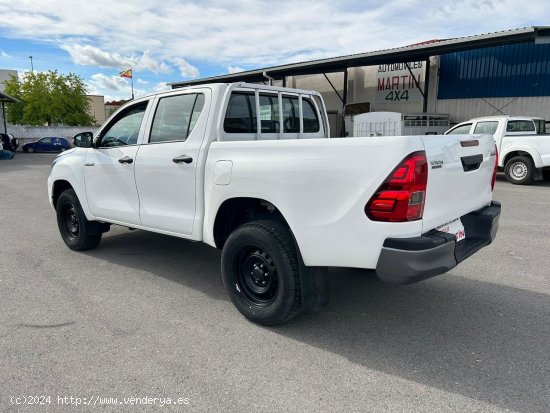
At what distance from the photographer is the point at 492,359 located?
Result: 2.98m

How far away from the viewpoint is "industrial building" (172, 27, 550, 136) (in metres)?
16.6

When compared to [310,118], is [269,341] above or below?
below

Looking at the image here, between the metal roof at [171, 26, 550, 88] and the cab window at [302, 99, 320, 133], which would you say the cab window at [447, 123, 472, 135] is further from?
the cab window at [302, 99, 320, 133]

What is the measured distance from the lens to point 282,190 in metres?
3.14

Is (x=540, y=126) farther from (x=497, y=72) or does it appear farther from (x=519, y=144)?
(x=497, y=72)

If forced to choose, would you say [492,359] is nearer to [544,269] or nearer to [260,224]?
[260,224]

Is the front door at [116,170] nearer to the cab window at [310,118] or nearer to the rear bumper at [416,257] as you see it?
the cab window at [310,118]

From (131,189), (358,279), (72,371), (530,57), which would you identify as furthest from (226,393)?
(530,57)

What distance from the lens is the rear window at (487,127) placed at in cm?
1227

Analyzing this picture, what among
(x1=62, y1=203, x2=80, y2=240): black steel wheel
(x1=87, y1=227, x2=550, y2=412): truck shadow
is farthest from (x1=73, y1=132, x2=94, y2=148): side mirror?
(x1=87, y1=227, x2=550, y2=412): truck shadow

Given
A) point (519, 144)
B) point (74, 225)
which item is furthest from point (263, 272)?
point (519, 144)

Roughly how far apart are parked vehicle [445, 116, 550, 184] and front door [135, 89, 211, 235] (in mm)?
9382

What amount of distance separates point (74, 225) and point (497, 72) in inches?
716

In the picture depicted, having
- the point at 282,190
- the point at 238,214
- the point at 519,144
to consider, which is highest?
the point at 519,144
